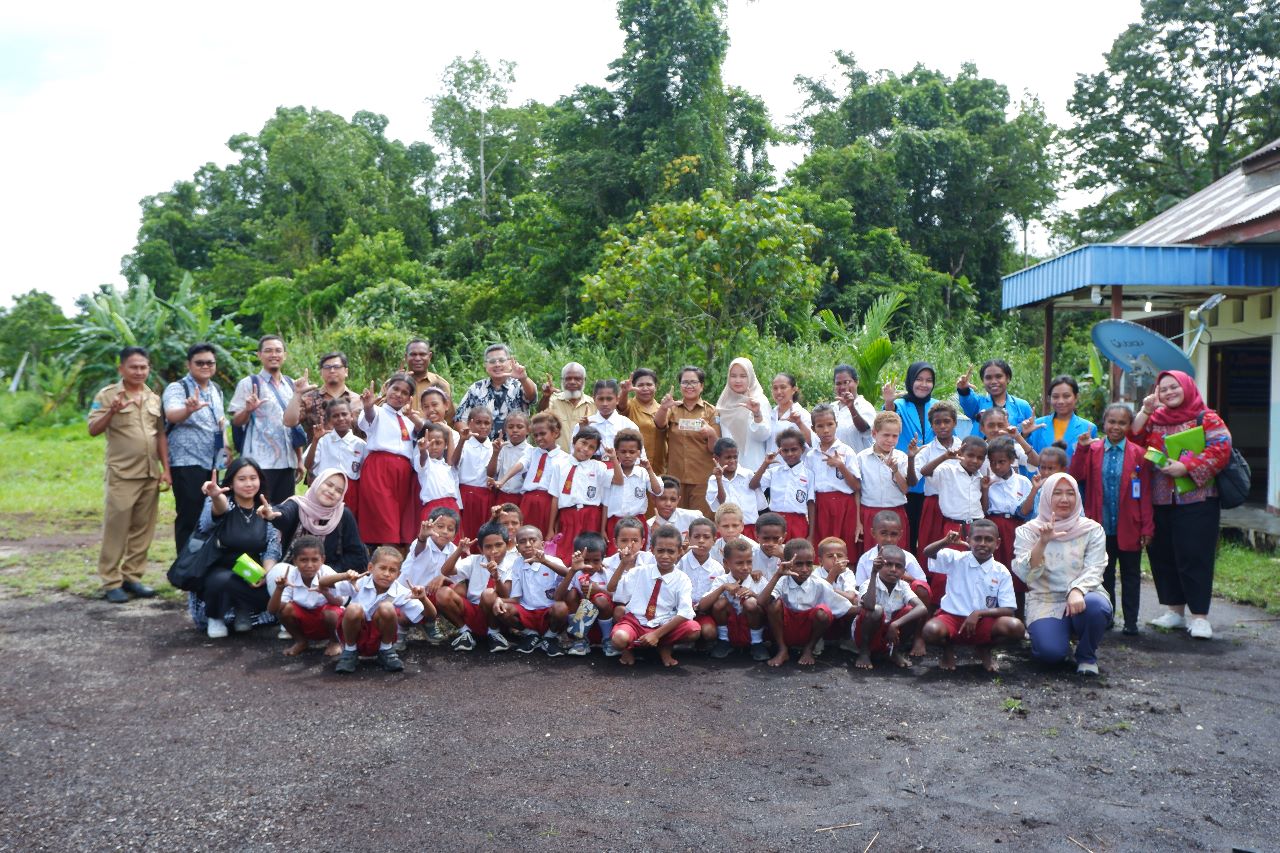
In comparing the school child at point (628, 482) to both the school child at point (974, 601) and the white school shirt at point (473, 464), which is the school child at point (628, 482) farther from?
the school child at point (974, 601)

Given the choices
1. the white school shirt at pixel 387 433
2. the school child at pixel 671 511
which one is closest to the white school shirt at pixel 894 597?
the school child at pixel 671 511

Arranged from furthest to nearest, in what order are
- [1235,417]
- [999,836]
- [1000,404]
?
1. [1235,417]
2. [1000,404]
3. [999,836]

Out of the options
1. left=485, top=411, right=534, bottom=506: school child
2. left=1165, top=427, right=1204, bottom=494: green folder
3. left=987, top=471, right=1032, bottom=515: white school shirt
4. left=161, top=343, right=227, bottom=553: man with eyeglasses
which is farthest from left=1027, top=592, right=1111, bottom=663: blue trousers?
left=161, top=343, right=227, bottom=553: man with eyeglasses

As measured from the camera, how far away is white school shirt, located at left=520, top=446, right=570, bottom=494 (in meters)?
6.51

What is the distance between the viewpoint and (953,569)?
5.66 metres

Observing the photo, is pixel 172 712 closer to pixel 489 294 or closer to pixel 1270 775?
pixel 1270 775

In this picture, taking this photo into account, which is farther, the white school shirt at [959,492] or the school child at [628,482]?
the school child at [628,482]

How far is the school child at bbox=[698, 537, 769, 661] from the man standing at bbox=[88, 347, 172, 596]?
158 inches

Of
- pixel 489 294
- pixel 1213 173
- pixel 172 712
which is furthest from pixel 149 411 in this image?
pixel 1213 173

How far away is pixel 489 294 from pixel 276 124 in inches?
754

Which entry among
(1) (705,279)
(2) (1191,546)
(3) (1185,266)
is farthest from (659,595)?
(3) (1185,266)

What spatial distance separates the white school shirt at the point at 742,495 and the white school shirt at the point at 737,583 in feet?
2.04

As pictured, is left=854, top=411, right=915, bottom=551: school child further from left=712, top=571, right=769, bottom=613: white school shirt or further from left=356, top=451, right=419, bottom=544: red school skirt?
left=356, top=451, right=419, bottom=544: red school skirt

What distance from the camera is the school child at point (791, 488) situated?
20.7 feet
